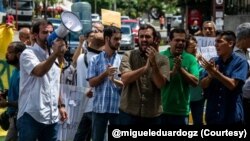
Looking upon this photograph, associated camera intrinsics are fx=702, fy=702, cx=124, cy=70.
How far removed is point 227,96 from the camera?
666cm

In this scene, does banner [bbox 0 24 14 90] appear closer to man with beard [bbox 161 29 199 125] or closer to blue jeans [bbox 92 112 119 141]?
blue jeans [bbox 92 112 119 141]

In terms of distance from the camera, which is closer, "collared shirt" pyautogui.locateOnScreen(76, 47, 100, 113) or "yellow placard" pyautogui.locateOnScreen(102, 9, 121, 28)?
"collared shirt" pyautogui.locateOnScreen(76, 47, 100, 113)

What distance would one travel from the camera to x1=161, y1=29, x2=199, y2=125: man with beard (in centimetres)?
733

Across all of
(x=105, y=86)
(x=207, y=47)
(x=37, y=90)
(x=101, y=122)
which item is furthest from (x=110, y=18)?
(x=37, y=90)

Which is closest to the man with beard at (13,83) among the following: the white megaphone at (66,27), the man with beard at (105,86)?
the man with beard at (105,86)

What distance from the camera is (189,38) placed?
30.4 ft

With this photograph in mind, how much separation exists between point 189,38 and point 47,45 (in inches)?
121

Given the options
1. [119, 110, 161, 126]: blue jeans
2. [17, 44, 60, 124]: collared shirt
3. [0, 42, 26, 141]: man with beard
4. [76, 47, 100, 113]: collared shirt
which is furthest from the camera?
[76, 47, 100, 113]: collared shirt

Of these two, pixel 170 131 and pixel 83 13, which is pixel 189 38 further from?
pixel 83 13

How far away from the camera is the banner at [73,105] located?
8.73 metres

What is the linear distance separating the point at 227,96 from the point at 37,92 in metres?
1.79

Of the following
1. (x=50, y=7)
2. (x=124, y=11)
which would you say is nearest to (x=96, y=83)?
(x=50, y=7)

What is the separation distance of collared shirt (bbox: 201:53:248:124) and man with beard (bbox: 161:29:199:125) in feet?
1.91

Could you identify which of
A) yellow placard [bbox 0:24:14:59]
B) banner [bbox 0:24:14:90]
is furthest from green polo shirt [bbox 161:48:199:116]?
yellow placard [bbox 0:24:14:59]
